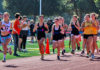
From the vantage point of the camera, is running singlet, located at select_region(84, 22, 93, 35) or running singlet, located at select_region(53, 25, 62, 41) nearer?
running singlet, located at select_region(53, 25, 62, 41)

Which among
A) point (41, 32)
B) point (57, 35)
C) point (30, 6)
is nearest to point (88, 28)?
point (57, 35)

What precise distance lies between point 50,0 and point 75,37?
135ft

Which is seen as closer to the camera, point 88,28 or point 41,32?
point 41,32

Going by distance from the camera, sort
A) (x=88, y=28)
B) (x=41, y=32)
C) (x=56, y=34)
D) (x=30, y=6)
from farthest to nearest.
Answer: (x=30, y=6) < (x=88, y=28) < (x=56, y=34) < (x=41, y=32)

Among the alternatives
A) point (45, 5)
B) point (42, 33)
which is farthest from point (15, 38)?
point (45, 5)

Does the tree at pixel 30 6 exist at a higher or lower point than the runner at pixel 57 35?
higher

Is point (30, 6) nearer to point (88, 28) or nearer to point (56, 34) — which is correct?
point (88, 28)

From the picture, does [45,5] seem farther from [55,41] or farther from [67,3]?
[55,41]

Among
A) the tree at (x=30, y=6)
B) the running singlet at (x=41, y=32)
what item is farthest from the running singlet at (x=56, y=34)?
the tree at (x=30, y=6)

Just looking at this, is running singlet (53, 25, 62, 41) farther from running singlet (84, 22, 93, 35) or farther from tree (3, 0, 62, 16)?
tree (3, 0, 62, 16)

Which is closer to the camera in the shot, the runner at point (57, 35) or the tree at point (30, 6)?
the runner at point (57, 35)

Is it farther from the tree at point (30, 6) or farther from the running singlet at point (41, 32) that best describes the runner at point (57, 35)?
the tree at point (30, 6)

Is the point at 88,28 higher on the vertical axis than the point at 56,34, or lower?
higher

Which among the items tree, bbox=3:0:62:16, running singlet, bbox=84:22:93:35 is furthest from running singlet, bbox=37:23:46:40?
tree, bbox=3:0:62:16
